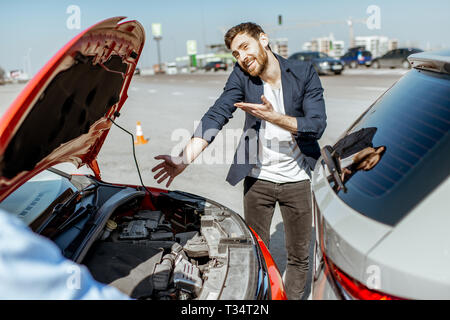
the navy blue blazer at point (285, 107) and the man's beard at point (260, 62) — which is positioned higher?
the man's beard at point (260, 62)

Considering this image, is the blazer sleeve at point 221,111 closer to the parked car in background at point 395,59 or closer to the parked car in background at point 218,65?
the parked car in background at point 395,59

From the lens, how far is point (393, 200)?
55.7 inches

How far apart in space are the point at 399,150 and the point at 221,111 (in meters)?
1.38

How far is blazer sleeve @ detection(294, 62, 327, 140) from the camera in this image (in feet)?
8.16

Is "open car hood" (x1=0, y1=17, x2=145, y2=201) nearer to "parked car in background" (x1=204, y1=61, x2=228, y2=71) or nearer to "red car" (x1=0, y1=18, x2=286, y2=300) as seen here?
"red car" (x1=0, y1=18, x2=286, y2=300)

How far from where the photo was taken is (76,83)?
1908 mm

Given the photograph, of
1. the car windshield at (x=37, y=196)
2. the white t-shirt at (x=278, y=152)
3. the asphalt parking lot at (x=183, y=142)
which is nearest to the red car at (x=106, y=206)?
the car windshield at (x=37, y=196)

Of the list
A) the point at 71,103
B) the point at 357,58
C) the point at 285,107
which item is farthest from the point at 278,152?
the point at 357,58

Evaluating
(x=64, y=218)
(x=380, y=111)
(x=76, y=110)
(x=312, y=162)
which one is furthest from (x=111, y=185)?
(x=380, y=111)

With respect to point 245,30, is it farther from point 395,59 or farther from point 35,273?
point 395,59

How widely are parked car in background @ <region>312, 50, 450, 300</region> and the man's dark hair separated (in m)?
0.94

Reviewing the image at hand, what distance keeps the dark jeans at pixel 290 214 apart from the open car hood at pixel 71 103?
1.11 meters

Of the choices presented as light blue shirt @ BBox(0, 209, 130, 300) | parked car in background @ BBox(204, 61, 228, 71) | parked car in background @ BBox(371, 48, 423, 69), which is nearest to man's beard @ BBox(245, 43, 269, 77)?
light blue shirt @ BBox(0, 209, 130, 300)

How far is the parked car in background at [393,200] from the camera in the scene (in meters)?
1.21
